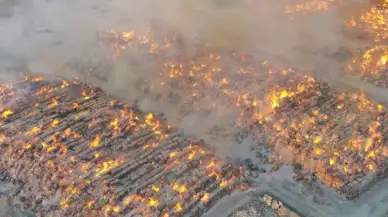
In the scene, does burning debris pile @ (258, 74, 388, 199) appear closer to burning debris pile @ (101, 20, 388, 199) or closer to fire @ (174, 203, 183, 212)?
burning debris pile @ (101, 20, 388, 199)

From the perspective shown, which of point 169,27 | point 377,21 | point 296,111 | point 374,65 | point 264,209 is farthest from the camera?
point 377,21

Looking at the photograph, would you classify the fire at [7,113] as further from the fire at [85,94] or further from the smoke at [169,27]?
the smoke at [169,27]

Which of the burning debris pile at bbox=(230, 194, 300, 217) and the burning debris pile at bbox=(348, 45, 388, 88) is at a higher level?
the burning debris pile at bbox=(348, 45, 388, 88)

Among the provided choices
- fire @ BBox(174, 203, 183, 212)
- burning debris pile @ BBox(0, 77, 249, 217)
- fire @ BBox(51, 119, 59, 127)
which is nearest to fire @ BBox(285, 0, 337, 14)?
burning debris pile @ BBox(0, 77, 249, 217)

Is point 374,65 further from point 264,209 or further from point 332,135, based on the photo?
point 264,209

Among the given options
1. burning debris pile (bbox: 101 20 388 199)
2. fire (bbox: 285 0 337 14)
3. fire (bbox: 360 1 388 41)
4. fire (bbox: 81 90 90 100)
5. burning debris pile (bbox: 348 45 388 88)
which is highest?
fire (bbox: 360 1 388 41)

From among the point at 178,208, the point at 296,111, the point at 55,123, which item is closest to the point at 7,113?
the point at 55,123

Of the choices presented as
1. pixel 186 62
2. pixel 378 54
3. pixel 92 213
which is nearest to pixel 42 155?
pixel 92 213
